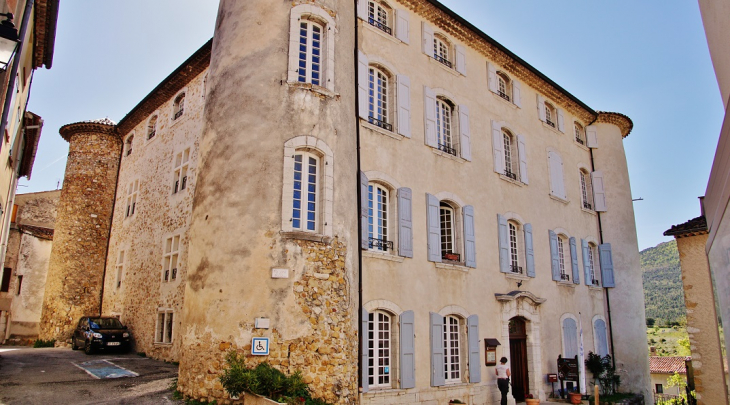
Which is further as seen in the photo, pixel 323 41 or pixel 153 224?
pixel 153 224

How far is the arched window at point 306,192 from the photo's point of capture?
35.4ft

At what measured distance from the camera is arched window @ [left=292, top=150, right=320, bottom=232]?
1080 cm

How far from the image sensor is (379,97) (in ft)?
45.4

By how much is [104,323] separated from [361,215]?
448 inches

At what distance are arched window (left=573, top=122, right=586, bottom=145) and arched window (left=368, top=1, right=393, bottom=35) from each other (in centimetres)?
1076

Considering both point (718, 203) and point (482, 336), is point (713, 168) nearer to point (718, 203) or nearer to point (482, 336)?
point (718, 203)

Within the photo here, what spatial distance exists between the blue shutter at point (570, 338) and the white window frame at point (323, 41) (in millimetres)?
11318

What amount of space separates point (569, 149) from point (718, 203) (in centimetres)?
1785

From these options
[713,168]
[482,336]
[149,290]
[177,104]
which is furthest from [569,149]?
[713,168]

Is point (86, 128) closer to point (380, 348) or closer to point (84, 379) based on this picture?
point (84, 379)

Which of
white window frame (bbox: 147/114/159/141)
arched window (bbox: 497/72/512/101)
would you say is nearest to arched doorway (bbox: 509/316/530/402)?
arched window (bbox: 497/72/512/101)

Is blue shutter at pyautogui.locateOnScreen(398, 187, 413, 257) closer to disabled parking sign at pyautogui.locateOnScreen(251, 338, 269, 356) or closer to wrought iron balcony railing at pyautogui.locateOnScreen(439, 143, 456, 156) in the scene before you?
→ wrought iron balcony railing at pyautogui.locateOnScreen(439, 143, 456, 156)

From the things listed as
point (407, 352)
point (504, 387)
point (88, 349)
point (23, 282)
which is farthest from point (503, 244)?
point (23, 282)

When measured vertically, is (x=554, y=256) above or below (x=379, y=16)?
below
